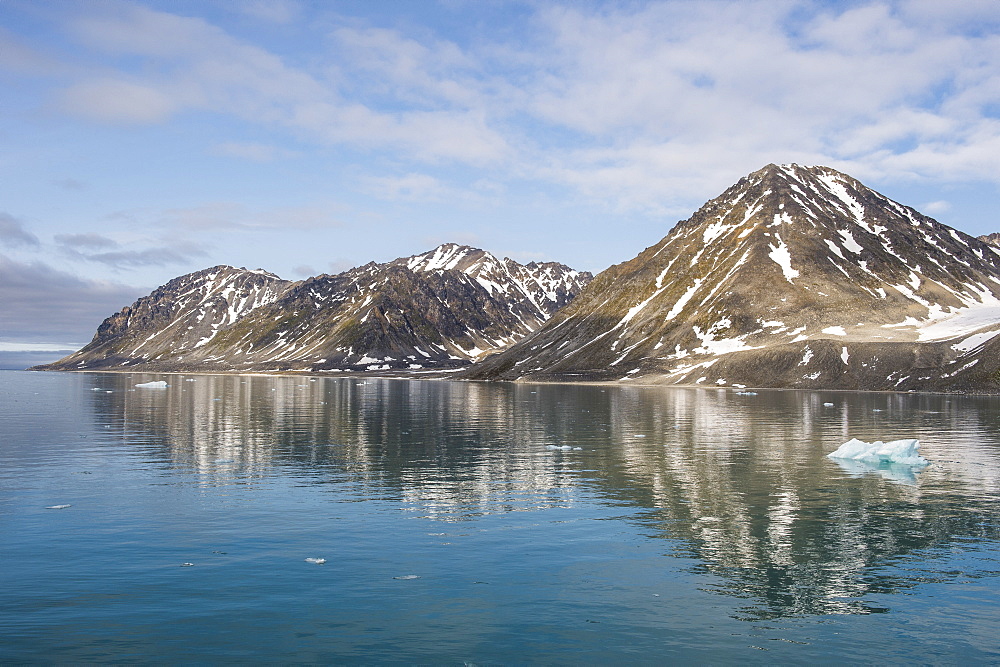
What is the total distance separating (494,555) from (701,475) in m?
24.1

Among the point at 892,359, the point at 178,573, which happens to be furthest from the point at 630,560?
the point at 892,359

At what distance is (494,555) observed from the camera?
99.9ft

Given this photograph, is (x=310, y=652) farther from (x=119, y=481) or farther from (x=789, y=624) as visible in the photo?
(x=119, y=481)

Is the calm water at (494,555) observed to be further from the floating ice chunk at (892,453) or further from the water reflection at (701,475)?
the floating ice chunk at (892,453)

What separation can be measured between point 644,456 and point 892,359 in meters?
162

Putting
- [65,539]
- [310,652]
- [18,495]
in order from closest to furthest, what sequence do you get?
1. [310,652]
2. [65,539]
3. [18,495]

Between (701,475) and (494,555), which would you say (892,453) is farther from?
(494,555)

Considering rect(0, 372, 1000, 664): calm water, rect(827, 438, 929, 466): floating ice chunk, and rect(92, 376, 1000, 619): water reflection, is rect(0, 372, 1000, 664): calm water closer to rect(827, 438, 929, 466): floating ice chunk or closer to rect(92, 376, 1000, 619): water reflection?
rect(92, 376, 1000, 619): water reflection

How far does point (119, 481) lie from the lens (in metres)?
47.6

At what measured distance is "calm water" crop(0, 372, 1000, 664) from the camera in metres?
21.4

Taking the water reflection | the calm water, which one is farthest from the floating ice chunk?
the calm water

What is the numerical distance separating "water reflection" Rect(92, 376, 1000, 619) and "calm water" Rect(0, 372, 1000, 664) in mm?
→ 265

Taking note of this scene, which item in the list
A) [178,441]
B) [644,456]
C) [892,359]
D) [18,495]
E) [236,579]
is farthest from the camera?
[892,359]

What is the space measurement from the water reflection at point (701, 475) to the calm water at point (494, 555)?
265mm
